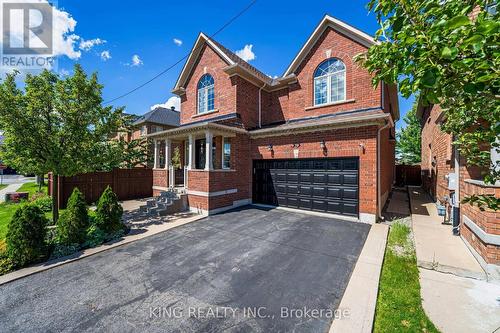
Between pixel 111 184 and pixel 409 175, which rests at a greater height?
pixel 409 175

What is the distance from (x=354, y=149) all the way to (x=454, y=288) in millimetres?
5250

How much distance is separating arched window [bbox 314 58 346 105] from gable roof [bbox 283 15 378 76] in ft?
3.75

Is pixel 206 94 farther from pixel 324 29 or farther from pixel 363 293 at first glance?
pixel 363 293

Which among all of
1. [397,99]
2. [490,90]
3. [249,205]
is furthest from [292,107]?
[490,90]

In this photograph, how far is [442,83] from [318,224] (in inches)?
261

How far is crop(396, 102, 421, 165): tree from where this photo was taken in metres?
25.4

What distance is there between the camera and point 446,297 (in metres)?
3.54

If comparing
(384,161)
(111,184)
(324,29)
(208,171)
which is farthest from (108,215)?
(324,29)

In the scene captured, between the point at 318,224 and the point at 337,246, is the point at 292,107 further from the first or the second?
the point at 337,246

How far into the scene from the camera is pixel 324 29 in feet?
34.0

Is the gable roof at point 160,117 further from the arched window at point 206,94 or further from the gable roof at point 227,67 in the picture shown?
the arched window at point 206,94

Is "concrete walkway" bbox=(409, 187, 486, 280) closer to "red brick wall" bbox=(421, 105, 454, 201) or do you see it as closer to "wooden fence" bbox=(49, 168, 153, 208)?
"red brick wall" bbox=(421, 105, 454, 201)

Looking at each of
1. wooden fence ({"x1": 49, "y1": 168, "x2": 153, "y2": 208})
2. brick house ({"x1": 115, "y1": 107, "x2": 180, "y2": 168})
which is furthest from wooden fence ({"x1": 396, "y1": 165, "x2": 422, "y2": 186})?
brick house ({"x1": 115, "y1": 107, "x2": 180, "y2": 168})

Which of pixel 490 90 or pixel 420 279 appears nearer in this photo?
pixel 490 90
